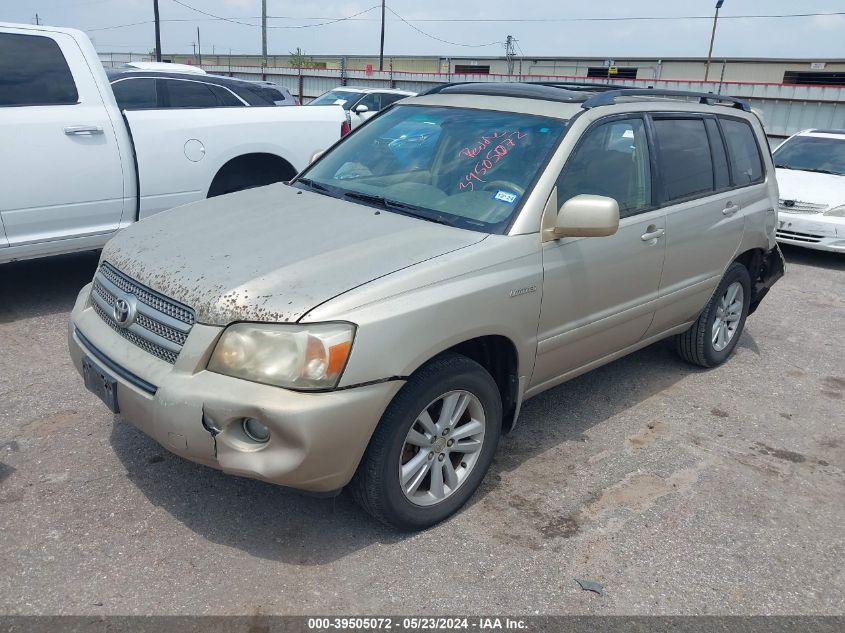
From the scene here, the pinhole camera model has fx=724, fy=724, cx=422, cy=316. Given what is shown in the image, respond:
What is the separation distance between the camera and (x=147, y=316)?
2877 mm

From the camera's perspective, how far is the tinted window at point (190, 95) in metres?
6.18

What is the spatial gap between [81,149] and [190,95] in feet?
4.71

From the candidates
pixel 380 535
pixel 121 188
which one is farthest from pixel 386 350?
pixel 121 188

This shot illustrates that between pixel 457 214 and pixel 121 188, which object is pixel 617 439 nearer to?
pixel 457 214

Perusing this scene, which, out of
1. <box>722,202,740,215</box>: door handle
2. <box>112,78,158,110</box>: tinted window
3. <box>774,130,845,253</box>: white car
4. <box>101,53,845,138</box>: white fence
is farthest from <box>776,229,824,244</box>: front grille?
<box>112,78,158,110</box>: tinted window

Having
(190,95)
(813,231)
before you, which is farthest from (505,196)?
(813,231)

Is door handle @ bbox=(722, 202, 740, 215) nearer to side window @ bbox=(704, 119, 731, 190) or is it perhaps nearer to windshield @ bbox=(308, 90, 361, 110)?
side window @ bbox=(704, 119, 731, 190)

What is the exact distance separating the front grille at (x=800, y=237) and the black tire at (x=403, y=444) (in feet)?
22.9

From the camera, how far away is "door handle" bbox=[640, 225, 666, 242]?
386 cm

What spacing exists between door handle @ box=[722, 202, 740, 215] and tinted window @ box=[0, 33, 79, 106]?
452cm

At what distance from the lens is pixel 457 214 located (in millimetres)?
3361

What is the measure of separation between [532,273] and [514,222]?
0.24 metres

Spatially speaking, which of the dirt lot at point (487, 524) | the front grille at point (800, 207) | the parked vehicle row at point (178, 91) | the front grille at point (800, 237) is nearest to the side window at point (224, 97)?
the parked vehicle row at point (178, 91)

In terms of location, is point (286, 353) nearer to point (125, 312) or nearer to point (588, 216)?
point (125, 312)
